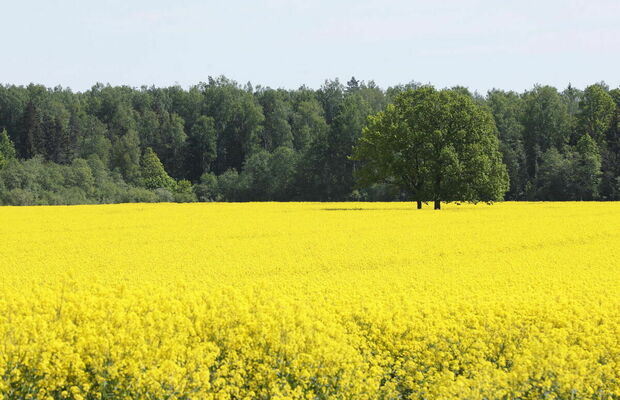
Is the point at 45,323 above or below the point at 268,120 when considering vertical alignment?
below

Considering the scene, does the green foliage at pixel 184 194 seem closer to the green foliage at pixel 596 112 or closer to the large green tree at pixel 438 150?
the large green tree at pixel 438 150

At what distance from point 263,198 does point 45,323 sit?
3595 inches

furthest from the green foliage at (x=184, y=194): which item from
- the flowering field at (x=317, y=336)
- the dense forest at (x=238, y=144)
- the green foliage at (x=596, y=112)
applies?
the flowering field at (x=317, y=336)

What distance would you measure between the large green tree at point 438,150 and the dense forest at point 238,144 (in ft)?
42.2

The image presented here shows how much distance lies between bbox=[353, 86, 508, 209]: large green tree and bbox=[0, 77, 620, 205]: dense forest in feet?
A: 42.2

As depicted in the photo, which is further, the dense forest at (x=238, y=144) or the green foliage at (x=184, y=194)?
the green foliage at (x=184, y=194)

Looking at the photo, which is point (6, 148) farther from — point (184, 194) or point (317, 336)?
point (317, 336)

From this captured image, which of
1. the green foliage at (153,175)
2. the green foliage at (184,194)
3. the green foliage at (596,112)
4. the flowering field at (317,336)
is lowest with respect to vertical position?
the flowering field at (317,336)

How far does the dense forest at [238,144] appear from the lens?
85812 mm

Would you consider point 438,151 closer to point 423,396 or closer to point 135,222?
point 135,222

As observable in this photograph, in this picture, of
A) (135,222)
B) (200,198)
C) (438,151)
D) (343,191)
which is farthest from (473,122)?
(200,198)

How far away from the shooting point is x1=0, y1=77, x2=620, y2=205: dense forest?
→ 282 ft

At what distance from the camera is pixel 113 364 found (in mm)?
8961

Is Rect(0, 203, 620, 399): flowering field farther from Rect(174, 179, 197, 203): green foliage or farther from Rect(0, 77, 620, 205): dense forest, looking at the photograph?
Rect(174, 179, 197, 203): green foliage
